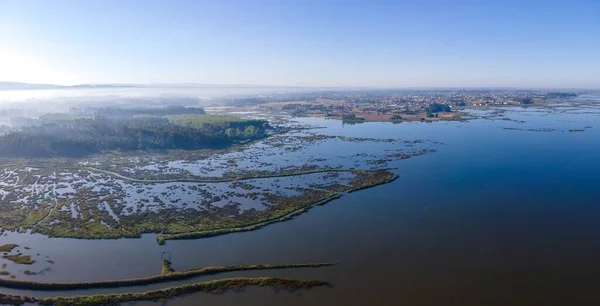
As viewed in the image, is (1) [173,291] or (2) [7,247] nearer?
(1) [173,291]

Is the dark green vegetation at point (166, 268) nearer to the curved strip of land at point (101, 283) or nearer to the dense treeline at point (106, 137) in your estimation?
the curved strip of land at point (101, 283)

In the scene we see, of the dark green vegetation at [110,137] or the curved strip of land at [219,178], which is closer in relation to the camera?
the curved strip of land at [219,178]

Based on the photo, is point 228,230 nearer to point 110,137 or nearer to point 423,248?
point 423,248

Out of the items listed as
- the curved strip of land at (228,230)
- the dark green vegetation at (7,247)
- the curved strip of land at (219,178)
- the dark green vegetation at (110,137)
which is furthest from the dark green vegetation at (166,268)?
the dark green vegetation at (110,137)

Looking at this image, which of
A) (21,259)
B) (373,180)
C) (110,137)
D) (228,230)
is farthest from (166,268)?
(110,137)

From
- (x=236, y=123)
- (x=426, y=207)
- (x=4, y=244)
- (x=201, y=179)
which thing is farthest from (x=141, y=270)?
(x=236, y=123)

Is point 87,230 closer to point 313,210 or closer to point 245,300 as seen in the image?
point 245,300

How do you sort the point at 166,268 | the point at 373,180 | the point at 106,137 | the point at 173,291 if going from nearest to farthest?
the point at 173,291 → the point at 166,268 → the point at 373,180 → the point at 106,137


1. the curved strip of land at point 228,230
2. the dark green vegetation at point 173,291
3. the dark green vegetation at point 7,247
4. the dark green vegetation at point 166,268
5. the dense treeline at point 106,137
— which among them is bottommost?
the dark green vegetation at point 173,291
